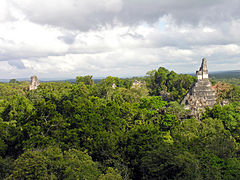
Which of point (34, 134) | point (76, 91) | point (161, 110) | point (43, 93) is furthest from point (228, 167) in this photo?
point (43, 93)

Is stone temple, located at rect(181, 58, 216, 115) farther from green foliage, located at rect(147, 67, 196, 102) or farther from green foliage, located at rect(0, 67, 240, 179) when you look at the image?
green foliage, located at rect(0, 67, 240, 179)

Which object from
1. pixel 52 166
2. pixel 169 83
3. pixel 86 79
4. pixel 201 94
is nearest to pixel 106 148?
pixel 52 166

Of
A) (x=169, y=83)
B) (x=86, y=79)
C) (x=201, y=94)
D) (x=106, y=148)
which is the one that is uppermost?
(x=86, y=79)

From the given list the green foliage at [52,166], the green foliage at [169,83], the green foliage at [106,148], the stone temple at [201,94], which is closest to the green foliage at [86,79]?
the green foliage at [169,83]

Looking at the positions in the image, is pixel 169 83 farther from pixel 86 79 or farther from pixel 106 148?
pixel 106 148

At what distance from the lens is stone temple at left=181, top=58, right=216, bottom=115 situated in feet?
→ 152

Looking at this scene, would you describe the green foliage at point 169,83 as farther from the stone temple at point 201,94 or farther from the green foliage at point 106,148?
the green foliage at point 106,148

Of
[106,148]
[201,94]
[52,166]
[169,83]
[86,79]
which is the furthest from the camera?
[86,79]

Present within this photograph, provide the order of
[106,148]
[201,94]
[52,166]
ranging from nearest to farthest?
[52,166] → [106,148] → [201,94]

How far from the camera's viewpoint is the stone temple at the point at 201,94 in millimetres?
46281

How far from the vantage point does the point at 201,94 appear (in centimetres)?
4800

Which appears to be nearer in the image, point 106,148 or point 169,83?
point 106,148

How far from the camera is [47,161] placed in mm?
16562

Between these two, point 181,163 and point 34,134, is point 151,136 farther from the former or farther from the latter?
point 34,134
